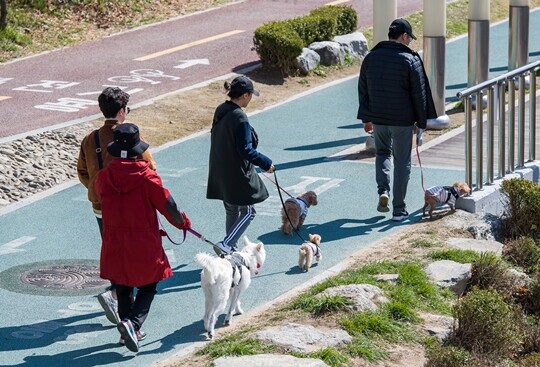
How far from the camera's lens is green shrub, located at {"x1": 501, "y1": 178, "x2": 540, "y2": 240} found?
1144 cm

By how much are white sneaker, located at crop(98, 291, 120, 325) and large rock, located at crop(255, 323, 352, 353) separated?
1.21m

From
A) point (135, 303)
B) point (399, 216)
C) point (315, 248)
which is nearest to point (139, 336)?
point (135, 303)

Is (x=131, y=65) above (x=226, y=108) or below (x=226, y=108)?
below

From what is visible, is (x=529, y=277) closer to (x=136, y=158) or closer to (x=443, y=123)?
(x=136, y=158)

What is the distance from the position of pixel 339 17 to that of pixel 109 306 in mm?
13607

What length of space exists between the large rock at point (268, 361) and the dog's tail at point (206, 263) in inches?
30.4

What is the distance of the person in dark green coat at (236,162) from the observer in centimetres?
970

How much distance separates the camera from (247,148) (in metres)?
9.70

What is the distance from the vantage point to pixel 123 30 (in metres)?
23.3

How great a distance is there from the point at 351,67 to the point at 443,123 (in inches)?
180

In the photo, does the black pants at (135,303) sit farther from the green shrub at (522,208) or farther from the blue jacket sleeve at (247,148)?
the green shrub at (522,208)

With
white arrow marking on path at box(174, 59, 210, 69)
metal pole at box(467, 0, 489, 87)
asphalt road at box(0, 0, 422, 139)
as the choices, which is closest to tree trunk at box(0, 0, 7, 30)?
asphalt road at box(0, 0, 422, 139)

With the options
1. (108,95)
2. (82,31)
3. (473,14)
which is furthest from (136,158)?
(82,31)

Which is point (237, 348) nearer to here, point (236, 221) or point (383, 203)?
point (236, 221)
